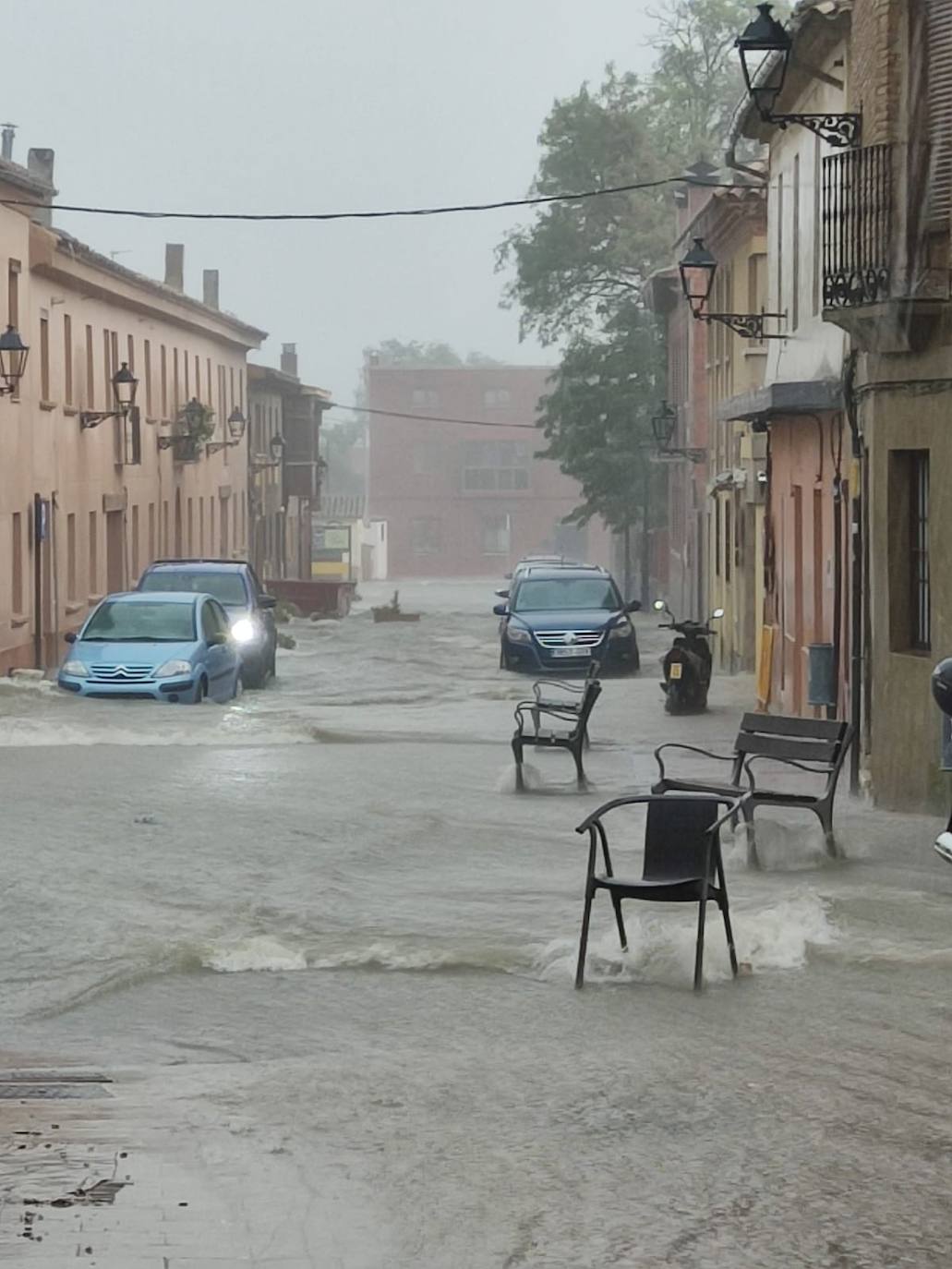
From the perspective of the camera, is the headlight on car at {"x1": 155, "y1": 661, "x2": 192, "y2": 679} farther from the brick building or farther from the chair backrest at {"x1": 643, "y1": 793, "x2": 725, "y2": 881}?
the brick building

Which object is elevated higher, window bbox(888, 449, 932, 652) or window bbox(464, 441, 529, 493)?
window bbox(464, 441, 529, 493)

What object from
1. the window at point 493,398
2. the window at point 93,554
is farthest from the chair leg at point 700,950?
the window at point 493,398

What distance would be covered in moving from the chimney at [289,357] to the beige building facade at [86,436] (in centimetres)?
3184

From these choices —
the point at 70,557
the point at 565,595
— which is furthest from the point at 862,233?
the point at 70,557

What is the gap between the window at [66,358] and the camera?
38553mm

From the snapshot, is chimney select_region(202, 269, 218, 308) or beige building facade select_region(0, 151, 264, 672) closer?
beige building facade select_region(0, 151, 264, 672)

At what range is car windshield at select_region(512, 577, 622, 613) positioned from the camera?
3591 centimetres

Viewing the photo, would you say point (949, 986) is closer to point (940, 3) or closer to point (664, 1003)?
point (664, 1003)

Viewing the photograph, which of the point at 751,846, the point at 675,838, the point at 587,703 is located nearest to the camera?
the point at 675,838

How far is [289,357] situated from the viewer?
306 ft

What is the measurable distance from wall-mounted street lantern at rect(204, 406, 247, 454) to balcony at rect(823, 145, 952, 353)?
3808cm

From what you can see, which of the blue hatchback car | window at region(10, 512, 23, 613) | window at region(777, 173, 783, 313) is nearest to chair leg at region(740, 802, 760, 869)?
the blue hatchback car

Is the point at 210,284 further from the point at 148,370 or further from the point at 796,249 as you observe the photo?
the point at 796,249

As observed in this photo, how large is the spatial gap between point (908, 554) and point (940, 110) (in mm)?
3157
